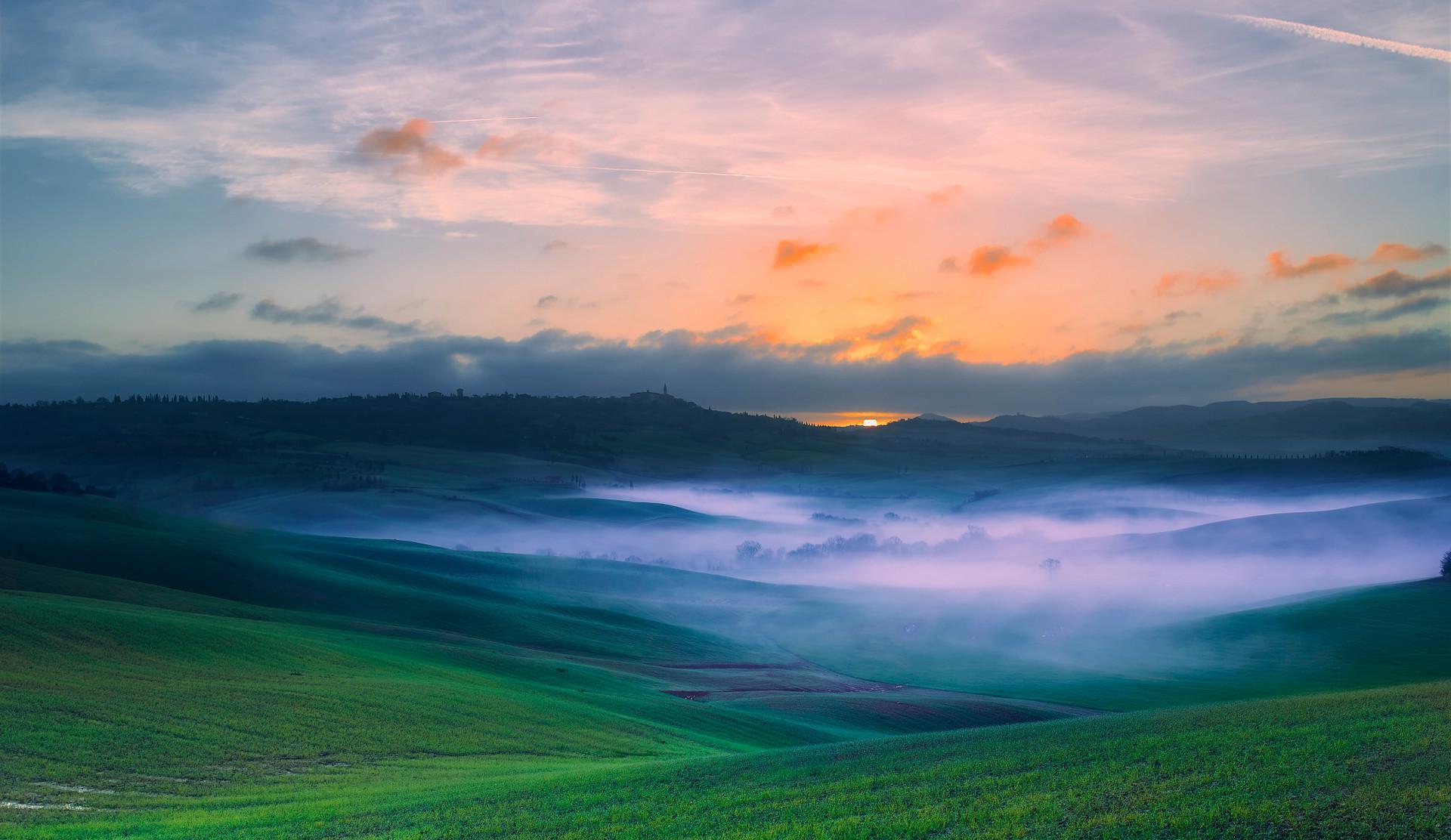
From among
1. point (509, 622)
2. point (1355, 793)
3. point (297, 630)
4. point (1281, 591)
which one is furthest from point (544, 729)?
point (1281, 591)

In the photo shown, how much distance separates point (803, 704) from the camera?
60.3 meters

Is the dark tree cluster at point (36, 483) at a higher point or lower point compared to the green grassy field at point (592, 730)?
higher

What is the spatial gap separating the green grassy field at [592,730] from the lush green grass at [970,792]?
99 millimetres

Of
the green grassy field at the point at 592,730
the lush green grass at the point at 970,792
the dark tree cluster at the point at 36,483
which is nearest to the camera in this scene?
the lush green grass at the point at 970,792

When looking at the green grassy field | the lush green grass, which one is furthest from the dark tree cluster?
the lush green grass

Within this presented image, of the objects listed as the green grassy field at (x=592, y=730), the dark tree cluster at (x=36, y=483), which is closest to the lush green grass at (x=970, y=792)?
the green grassy field at (x=592, y=730)

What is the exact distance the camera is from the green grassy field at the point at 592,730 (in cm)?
2083

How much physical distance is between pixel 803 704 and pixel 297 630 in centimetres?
2860

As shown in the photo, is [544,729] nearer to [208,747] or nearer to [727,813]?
[208,747]

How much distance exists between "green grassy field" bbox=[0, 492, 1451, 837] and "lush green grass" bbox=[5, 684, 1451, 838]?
3.9 inches

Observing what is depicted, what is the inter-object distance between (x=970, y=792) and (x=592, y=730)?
21843 mm

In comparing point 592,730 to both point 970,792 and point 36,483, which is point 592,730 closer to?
point 970,792

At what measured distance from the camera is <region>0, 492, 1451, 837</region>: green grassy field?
68.3ft

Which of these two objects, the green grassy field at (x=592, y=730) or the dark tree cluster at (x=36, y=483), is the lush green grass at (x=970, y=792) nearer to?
the green grassy field at (x=592, y=730)
